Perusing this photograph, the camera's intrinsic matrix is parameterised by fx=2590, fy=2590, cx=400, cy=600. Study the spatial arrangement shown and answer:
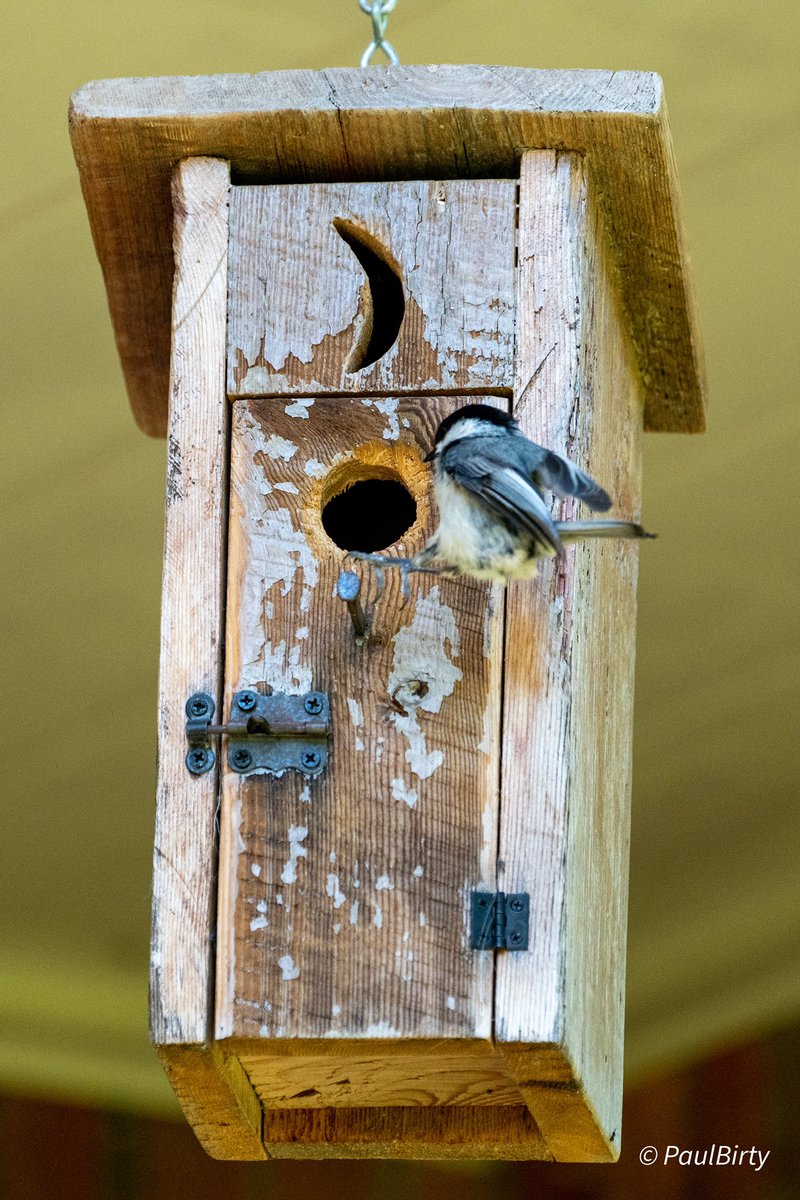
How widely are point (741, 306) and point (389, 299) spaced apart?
80cm

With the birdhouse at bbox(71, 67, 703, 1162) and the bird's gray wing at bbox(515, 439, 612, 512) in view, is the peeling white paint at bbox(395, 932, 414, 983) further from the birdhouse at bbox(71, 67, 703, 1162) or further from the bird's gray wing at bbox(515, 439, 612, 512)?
the bird's gray wing at bbox(515, 439, 612, 512)

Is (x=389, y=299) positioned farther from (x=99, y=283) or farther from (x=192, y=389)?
(x=99, y=283)

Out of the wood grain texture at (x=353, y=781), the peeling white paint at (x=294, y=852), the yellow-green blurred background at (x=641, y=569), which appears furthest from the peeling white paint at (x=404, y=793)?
the yellow-green blurred background at (x=641, y=569)

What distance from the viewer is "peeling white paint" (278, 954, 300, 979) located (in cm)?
269

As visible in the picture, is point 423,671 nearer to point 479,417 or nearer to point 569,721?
point 569,721

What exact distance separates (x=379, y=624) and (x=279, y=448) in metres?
0.24

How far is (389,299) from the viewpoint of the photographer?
306 centimetres

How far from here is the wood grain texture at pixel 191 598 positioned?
271cm

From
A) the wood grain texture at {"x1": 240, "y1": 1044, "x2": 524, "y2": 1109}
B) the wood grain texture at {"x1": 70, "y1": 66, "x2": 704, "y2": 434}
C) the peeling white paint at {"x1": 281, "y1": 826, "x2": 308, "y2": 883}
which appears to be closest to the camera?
the peeling white paint at {"x1": 281, "y1": 826, "x2": 308, "y2": 883}

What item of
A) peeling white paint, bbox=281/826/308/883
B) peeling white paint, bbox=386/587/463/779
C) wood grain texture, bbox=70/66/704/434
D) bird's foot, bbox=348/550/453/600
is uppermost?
wood grain texture, bbox=70/66/704/434

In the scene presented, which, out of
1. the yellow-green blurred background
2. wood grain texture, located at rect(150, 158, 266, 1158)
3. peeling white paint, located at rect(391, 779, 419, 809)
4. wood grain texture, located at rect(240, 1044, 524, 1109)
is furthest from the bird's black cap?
the yellow-green blurred background

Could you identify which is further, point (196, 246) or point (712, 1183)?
point (712, 1183)

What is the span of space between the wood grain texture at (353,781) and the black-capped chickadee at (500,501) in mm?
88

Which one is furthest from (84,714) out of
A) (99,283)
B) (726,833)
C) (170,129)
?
(170,129)
